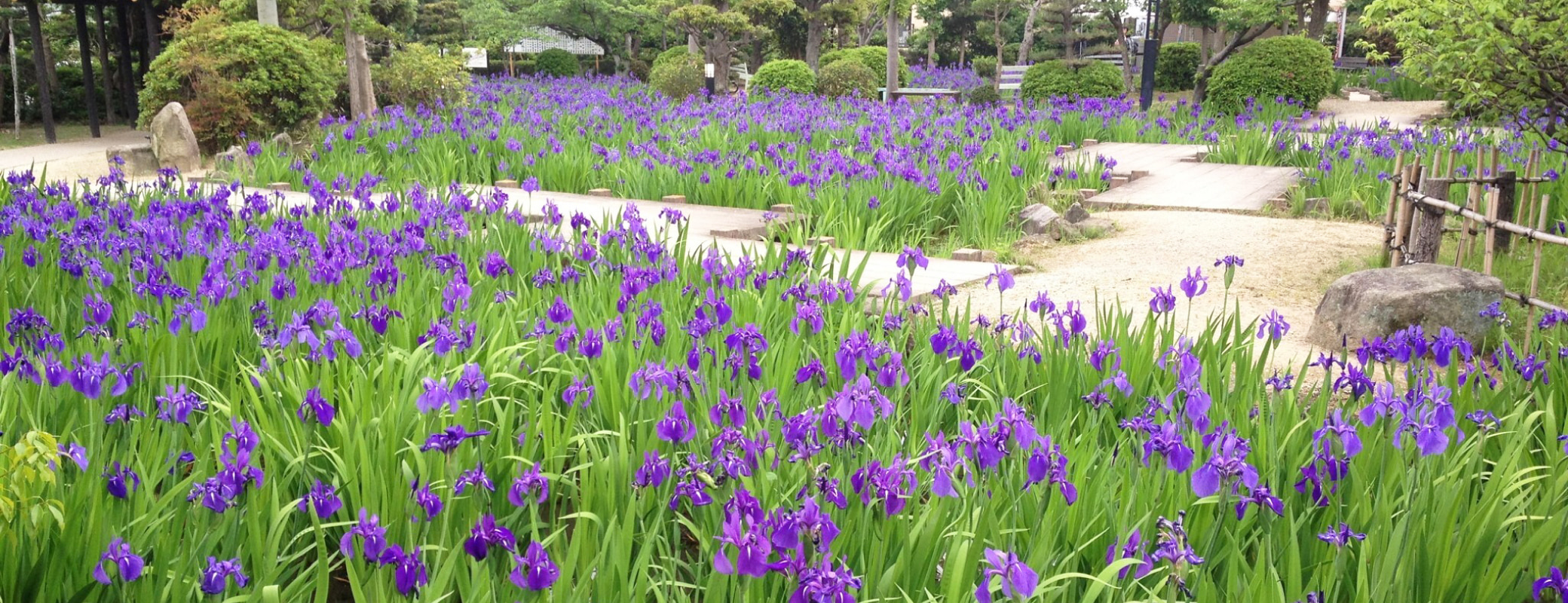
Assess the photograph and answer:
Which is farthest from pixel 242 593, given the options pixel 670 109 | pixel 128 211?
pixel 670 109

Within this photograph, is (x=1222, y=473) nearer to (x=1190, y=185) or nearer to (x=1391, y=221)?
(x=1391, y=221)

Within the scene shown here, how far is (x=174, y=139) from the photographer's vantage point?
402 inches

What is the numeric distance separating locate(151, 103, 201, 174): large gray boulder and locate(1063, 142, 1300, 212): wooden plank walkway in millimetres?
7581

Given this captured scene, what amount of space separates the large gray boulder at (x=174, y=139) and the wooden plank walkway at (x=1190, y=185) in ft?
24.9

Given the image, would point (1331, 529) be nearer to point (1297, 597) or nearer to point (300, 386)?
point (1297, 597)

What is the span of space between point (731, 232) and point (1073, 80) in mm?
12006

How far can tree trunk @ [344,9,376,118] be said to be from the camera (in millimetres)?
11594

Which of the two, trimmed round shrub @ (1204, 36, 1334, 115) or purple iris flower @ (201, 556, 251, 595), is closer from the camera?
purple iris flower @ (201, 556, 251, 595)

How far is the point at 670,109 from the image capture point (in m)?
13.4

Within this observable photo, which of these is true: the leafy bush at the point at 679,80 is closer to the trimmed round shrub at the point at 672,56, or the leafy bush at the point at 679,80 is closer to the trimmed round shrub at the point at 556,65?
the trimmed round shrub at the point at 672,56

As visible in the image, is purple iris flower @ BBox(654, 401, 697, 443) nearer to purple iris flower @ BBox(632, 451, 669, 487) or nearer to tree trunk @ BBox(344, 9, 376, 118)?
purple iris flower @ BBox(632, 451, 669, 487)

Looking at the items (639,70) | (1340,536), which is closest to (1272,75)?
(1340,536)

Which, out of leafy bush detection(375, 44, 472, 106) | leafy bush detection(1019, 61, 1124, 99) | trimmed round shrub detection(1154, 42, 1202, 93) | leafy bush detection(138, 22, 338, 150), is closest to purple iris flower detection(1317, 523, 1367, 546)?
leafy bush detection(138, 22, 338, 150)

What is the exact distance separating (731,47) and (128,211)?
1834 centimetres
